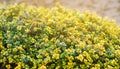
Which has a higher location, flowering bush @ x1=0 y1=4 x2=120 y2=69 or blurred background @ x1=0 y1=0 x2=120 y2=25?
flowering bush @ x1=0 y1=4 x2=120 y2=69

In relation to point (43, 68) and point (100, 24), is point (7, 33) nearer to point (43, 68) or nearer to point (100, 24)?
→ point (43, 68)

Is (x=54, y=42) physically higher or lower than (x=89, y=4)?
higher

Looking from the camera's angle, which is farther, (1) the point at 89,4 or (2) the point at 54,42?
(1) the point at 89,4

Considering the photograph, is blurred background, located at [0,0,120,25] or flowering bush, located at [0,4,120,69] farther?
blurred background, located at [0,0,120,25]

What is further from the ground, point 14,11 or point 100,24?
point 14,11

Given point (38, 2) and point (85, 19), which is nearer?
point (85, 19)

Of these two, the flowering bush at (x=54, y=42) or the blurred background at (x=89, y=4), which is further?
the blurred background at (x=89, y=4)

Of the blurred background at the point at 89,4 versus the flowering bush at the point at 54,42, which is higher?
the flowering bush at the point at 54,42

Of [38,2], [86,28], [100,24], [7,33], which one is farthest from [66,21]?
[38,2]
